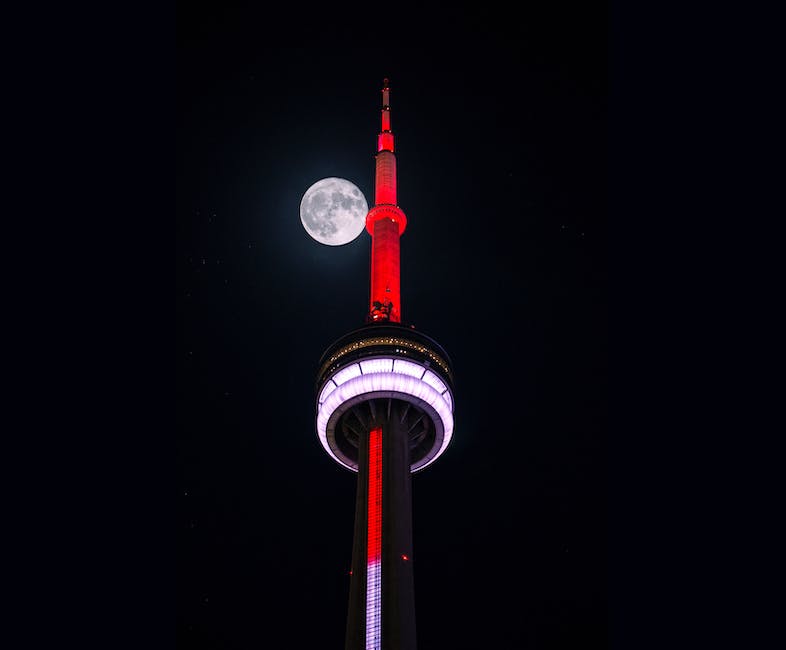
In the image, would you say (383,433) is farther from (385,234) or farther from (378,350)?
(385,234)

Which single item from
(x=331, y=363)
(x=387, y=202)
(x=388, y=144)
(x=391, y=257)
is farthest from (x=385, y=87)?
(x=331, y=363)

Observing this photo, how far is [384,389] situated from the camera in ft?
186

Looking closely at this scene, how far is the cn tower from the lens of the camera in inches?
1896

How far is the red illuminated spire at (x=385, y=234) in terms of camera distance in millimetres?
63469

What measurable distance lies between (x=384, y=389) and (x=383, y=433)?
2.88 meters

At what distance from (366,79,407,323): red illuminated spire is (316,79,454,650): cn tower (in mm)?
149

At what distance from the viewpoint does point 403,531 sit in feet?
170

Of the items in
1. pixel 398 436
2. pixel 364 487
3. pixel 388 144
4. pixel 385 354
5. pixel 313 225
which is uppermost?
pixel 388 144

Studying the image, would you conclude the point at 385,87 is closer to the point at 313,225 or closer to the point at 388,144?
the point at 388,144

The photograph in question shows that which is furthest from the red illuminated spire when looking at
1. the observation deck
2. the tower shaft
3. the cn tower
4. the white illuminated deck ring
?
the tower shaft

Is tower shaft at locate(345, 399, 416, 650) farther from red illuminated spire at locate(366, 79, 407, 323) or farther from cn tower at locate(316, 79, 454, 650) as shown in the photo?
red illuminated spire at locate(366, 79, 407, 323)

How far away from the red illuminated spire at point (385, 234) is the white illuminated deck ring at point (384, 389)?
216 inches

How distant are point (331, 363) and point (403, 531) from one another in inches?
502

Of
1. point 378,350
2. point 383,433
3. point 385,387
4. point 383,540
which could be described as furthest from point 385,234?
point 383,540
